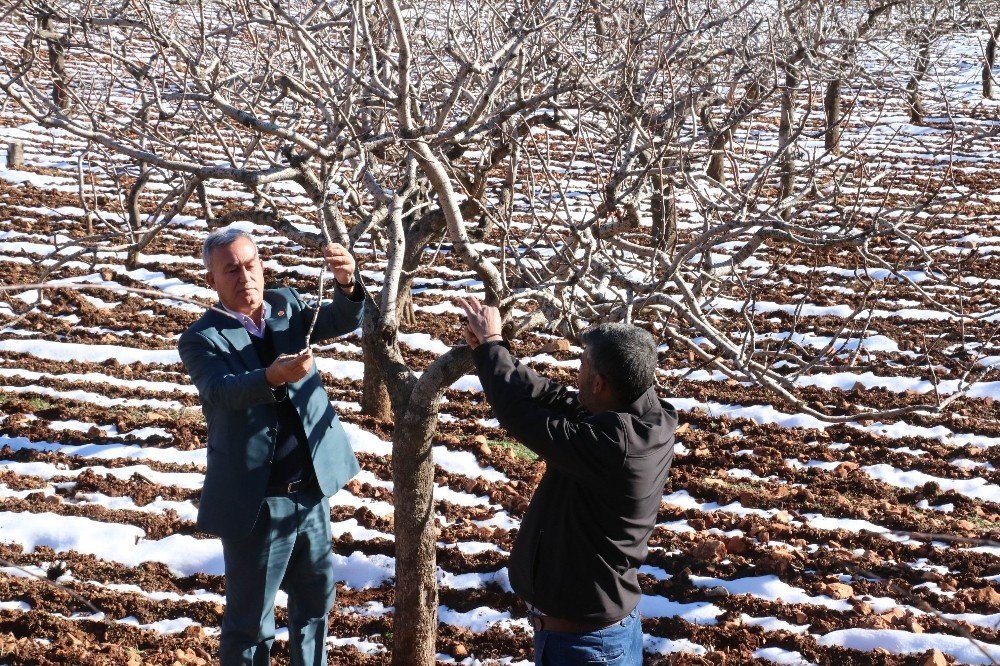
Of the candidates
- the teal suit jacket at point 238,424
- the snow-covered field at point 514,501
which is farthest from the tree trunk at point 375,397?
the teal suit jacket at point 238,424

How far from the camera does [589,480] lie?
2482mm

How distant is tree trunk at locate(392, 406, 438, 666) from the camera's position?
3627 millimetres

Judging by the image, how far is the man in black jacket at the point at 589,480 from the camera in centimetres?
245

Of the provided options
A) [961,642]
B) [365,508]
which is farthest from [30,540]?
[961,642]

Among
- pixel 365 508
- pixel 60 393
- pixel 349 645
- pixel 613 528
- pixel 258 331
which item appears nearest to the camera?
pixel 613 528

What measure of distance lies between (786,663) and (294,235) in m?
2.81

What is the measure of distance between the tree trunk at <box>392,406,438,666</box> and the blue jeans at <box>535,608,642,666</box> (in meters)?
1.14

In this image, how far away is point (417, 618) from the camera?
12.4 feet

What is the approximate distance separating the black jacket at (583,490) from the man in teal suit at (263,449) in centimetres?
70

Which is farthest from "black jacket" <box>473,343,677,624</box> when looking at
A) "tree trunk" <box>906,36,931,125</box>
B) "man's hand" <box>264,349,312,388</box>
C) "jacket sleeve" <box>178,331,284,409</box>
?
"tree trunk" <box>906,36,931,125</box>

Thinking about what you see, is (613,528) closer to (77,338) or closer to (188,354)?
(188,354)

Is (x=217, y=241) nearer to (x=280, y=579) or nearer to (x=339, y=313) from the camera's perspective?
(x=339, y=313)

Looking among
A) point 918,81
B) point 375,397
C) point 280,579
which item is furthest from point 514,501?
point 918,81

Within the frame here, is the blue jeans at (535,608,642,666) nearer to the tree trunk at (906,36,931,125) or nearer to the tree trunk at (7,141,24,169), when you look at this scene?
the tree trunk at (906,36,931,125)
